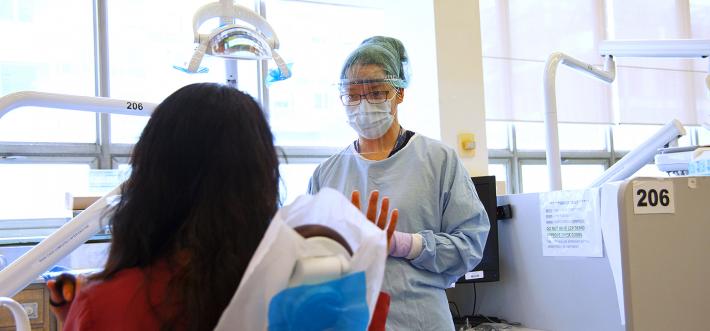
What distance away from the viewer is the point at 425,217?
1.57 m

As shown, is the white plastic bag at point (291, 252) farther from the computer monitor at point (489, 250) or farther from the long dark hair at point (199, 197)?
the computer monitor at point (489, 250)

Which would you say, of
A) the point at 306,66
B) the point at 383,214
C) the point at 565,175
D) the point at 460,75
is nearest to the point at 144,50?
the point at 306,66

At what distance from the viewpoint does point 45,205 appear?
11.5ft

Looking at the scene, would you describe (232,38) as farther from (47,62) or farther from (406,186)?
(47,62)

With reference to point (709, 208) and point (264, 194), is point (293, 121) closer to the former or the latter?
point (709, 208)

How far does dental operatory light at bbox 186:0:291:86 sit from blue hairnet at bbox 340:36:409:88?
17cm

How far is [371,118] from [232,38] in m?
0.40

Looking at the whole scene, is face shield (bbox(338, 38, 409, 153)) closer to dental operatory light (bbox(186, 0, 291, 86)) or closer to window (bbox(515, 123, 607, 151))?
dental operatory light (bbox(186, 0, 291, 86))

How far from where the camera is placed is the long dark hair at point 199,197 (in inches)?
31.8

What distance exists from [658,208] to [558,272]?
0.70 m

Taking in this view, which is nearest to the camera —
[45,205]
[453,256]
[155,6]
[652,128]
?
[453,256]

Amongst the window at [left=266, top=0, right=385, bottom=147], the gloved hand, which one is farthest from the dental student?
the window at [left=266, top=0, right=385, bottom=147]

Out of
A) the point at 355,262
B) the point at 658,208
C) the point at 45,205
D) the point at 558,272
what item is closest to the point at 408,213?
the point at 658,208

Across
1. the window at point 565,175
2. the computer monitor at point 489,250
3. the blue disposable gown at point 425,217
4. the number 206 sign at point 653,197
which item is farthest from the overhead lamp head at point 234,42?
the window at point 565,175
